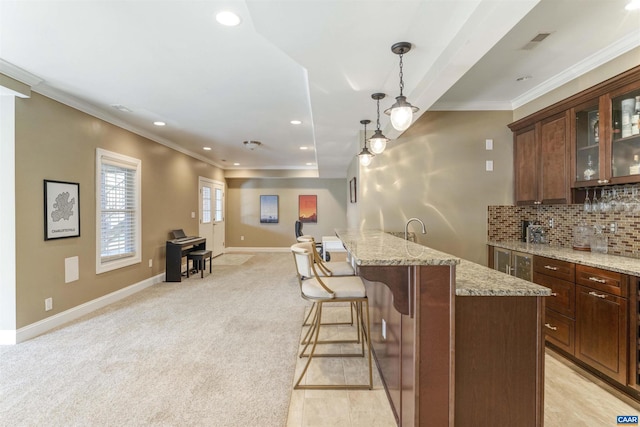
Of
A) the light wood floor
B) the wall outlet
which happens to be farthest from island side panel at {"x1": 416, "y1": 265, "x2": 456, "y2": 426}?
the wall outlet

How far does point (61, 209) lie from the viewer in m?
3.34

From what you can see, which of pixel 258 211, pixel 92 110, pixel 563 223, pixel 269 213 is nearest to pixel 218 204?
pixel 258 211

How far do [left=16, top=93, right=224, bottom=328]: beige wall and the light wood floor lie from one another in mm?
2877

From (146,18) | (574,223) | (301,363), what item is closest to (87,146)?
(146,18)

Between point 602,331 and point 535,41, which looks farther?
point 535,41

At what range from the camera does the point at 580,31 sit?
2.21 meters

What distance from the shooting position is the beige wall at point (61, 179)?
116 inches

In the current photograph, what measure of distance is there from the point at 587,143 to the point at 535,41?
3.52ft

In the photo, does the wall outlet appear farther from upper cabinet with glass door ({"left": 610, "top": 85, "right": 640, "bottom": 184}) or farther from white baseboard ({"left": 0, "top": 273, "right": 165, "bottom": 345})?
white baseboard ({"left": 0, "top": 273, "right": 165, "bottom": 345})

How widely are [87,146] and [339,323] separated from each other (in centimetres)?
371

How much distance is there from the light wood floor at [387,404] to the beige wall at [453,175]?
1.65 m

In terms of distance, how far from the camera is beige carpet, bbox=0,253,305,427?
1.89 meters

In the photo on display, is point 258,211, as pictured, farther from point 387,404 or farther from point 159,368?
point 387,404

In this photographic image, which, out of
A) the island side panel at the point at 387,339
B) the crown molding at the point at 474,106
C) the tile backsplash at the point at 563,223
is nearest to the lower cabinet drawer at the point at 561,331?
the tile backsplash at the point at 563,223
